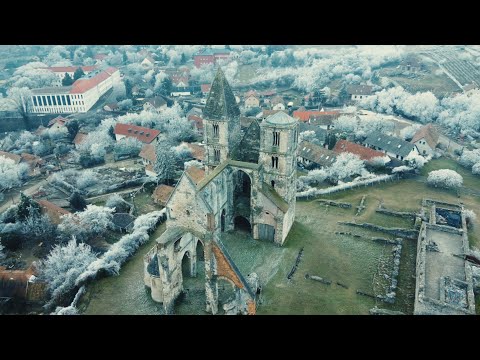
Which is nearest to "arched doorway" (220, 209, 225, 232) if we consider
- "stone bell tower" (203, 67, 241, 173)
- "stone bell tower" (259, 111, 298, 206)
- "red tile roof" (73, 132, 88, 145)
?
"stone bell tower" (203, 67, 241, 173)

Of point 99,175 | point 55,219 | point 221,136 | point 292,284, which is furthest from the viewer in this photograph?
point 99,175

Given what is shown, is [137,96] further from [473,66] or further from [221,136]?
[473,66]

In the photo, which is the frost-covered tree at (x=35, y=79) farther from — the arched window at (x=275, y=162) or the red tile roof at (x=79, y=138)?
the arched window at (x=275, y=162)

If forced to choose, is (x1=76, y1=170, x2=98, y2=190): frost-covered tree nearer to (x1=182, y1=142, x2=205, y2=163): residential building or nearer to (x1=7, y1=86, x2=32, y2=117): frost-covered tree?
(x1=182, y1=142, x2=205, y2=163): residential building

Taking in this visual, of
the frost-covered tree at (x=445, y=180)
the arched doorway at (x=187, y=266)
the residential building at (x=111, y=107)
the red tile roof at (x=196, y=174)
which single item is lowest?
the arched doorway at (x=187, y=266)

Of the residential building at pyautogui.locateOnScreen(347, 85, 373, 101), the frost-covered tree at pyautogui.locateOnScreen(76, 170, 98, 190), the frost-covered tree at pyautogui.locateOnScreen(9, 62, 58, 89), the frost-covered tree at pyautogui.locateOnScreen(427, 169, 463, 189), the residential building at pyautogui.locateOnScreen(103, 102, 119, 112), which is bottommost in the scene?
the frost-covered tree at pyautogui.locateOnScreen(76, 170, 98, 190)

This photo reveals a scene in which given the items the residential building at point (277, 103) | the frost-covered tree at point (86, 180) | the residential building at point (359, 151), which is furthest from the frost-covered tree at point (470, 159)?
the frost-covered tree at point (86, 180)

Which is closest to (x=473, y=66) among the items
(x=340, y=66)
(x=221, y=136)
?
(x=340, y=66)
